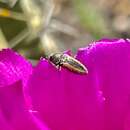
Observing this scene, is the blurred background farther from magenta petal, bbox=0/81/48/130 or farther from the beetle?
magenta petal, bbox=0/81/48/130

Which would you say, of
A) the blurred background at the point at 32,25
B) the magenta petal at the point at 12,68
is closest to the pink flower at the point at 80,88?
the magenta petal at the point at 12,68

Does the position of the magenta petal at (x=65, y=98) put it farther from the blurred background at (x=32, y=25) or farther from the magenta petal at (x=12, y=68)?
the blurred background at (x=32, y=25)

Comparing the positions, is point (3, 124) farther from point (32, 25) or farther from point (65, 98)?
point (32, 25)

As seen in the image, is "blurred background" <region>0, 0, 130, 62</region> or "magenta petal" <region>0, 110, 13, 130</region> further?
"blurred background" <region>0, 0, 130, 62</region>

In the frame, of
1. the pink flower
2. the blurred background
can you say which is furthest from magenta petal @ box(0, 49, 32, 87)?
the blurred background

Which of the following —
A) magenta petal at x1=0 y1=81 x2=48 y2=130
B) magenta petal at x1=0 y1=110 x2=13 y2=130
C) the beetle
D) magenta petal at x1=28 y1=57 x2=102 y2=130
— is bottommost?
magenta petal at x1=0 y1=110 x2=13 y2=130

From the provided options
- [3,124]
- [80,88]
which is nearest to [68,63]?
[80,88]

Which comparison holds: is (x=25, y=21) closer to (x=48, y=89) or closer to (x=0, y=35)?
(x=0, y=35)

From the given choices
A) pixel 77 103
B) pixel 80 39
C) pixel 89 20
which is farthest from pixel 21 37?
pixel 80 39
